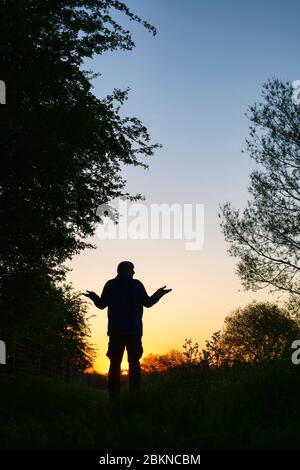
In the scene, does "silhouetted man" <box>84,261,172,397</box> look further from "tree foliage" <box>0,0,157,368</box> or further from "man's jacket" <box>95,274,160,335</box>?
"tree foliage" <box>0,0,157,368</box>

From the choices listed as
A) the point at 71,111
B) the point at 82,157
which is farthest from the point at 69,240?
the point at 71,111

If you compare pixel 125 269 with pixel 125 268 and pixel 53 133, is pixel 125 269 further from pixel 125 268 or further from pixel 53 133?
pixel 53 133

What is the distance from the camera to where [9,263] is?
19266 millimetres

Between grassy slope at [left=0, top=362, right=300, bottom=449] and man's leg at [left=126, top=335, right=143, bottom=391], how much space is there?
0.61 meters

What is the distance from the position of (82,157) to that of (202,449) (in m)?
12.5

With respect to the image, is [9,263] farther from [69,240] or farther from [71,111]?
[71,111]

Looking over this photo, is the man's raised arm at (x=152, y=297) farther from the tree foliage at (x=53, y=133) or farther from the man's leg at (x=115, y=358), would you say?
the tree foliage at (x=53, y=133)

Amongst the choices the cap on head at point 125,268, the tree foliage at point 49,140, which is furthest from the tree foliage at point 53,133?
the cap on head at point 125,268

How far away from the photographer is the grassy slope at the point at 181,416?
5.74 meters

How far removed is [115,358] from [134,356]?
33 centimetres

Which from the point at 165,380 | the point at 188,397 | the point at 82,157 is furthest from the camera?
the point at 82,157

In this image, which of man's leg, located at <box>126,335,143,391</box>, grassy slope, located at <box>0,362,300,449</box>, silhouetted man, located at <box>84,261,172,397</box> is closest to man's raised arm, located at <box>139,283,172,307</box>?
silhouetted man, located at <box>84,261,172,397</box>

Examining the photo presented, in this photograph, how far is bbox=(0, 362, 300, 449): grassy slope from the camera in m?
5.74

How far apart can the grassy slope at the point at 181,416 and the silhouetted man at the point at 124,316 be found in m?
0.69
